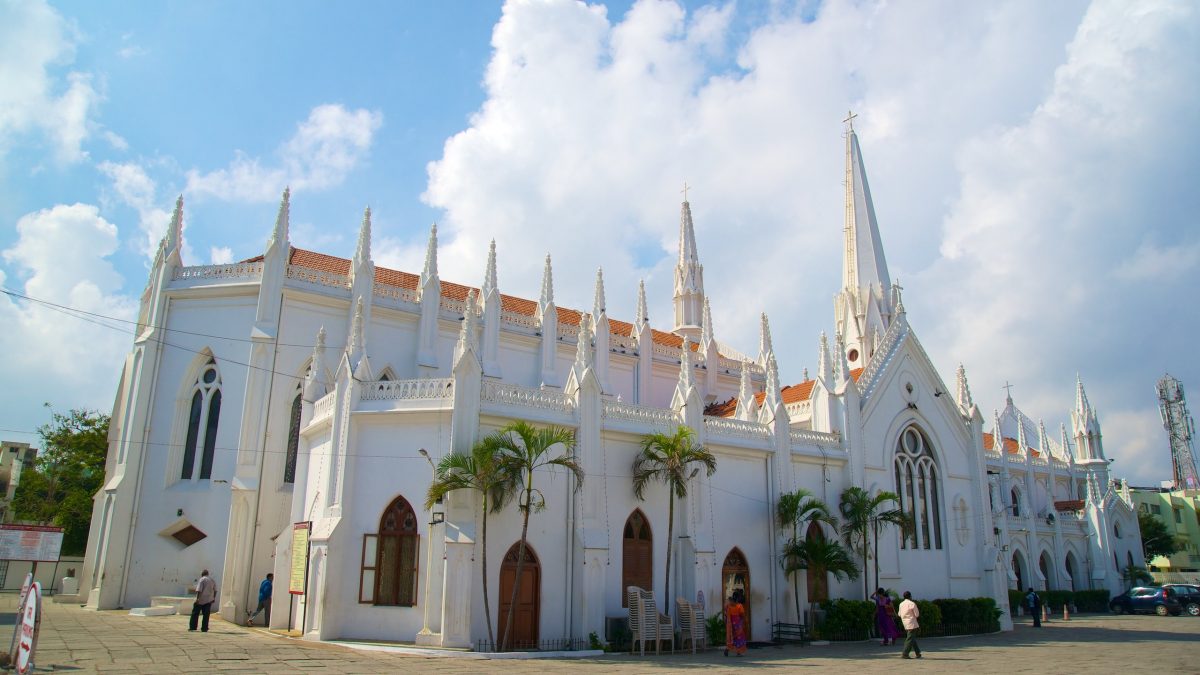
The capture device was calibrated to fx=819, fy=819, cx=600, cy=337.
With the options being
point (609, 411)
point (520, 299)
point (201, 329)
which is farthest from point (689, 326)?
point (201, 329)

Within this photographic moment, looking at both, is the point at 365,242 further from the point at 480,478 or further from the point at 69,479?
the point at 69,479

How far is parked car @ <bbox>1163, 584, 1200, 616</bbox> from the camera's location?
1540 inches

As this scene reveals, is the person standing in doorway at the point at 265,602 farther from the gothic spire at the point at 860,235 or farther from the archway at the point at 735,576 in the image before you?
the gothic spire at the point at 860,235

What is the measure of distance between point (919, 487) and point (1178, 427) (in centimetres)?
8145

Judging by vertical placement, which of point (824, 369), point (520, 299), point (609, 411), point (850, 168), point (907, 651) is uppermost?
point (850, 168)

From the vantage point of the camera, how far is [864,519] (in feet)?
90.2

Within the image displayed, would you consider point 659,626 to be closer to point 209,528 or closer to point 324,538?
point 324,538

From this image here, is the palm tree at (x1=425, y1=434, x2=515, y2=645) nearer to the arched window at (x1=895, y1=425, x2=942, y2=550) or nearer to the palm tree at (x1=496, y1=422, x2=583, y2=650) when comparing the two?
the palm tree at (x1=496, y1=422, x2=583, y2=650)

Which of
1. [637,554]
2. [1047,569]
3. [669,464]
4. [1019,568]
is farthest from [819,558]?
[1047,569]

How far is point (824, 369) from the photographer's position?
98.9 feet

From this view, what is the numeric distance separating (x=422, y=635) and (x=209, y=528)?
10.6 meters

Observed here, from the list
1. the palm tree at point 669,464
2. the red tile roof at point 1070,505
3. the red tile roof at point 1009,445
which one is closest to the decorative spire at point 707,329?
the palm tree at point 669,464

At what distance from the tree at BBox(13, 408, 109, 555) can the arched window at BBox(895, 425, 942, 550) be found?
120ft

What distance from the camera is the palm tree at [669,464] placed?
74.4 ft
